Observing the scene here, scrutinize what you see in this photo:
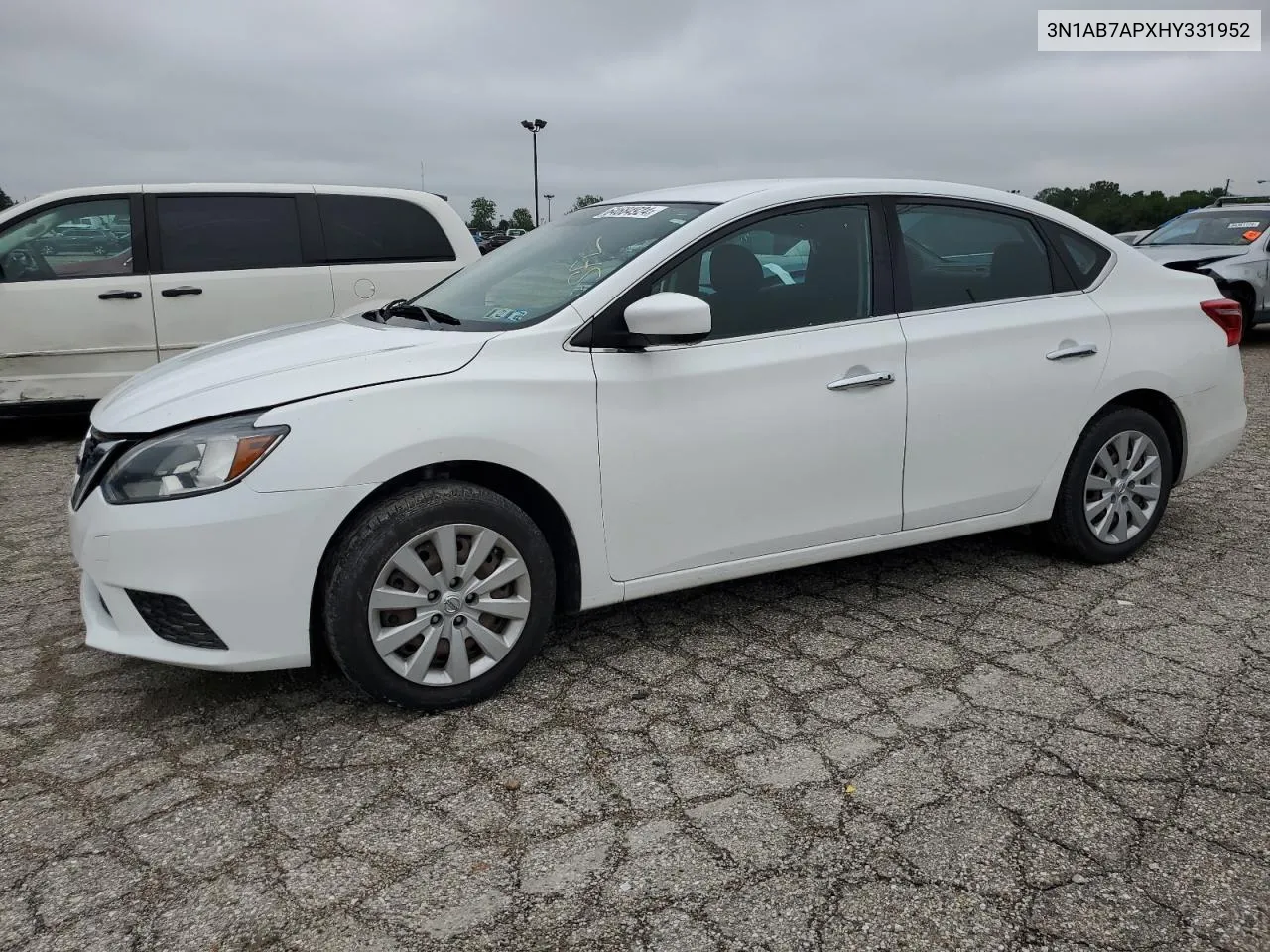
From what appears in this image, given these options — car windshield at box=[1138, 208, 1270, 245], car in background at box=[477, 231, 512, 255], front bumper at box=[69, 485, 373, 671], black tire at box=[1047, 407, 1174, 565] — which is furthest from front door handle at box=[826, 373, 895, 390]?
car windshield at box=[1138, 208, 1270, 245]

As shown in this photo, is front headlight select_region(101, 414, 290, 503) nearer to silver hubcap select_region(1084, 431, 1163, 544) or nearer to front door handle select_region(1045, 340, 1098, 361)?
front door handle select_region(1045, 340, 1098, 361)

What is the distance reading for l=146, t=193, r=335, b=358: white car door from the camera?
7.15 m

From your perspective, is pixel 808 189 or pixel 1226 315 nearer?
pixel 808 189

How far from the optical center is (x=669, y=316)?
309 centimetres

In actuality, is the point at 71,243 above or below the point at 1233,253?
above

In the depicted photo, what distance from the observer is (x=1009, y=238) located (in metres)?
4.11

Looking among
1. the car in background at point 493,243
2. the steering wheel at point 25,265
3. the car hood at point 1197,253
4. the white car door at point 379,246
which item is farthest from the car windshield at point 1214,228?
the steering wheel at point 25,265

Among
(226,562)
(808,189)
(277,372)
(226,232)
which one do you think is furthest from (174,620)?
(226,232)

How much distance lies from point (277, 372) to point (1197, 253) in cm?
1167

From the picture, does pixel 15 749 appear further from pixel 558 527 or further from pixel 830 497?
pixel 830 497

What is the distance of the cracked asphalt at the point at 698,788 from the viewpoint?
222cm

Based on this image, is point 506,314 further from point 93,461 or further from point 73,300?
point 73,300

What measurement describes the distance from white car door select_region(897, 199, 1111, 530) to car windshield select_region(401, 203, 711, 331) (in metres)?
0.95

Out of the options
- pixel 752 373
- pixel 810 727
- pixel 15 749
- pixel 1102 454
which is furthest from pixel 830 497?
pixel 15 749
